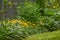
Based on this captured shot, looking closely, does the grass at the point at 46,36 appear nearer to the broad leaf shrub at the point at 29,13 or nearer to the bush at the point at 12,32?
the bush at the point at 12,32

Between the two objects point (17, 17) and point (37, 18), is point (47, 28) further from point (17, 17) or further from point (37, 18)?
point (17, 17)

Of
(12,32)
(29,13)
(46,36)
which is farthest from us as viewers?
(29,13)

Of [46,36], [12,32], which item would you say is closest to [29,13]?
[46,36]

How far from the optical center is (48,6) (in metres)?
15.7

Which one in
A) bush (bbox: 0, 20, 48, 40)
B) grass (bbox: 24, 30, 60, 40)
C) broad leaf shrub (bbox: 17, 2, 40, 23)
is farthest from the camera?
broad leaf shrub (bbox: 17, 2, 40, 23)

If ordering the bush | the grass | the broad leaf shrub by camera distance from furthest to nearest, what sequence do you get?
the broad leaf shrub, the grass, the bush

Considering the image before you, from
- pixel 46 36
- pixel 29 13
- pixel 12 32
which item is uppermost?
pixel 29 13

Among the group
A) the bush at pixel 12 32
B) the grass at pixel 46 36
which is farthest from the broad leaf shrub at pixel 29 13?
the bush at pixel 12 32

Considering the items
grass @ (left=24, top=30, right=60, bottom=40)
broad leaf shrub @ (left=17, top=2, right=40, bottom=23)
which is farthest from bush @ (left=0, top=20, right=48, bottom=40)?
broad leaf shrub @ (left=17, top=2, right=40, bottom=23)

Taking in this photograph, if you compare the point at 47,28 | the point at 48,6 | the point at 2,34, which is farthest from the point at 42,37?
the point at 48,6

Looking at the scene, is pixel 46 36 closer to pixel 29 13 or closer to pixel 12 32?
pixel 29 13

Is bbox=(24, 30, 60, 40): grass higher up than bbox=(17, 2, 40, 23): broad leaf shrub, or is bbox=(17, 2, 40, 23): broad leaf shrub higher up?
bbox=(17, 2, 40, 23): broad leaf shrub

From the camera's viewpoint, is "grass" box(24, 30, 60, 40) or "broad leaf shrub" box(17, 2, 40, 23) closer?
"grass" box(24, 30, 60, 40)

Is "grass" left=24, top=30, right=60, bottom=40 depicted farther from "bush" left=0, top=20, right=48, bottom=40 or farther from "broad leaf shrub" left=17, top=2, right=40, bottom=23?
"broad leaf shrub" left=17, top=2, right=40, bottom=23
